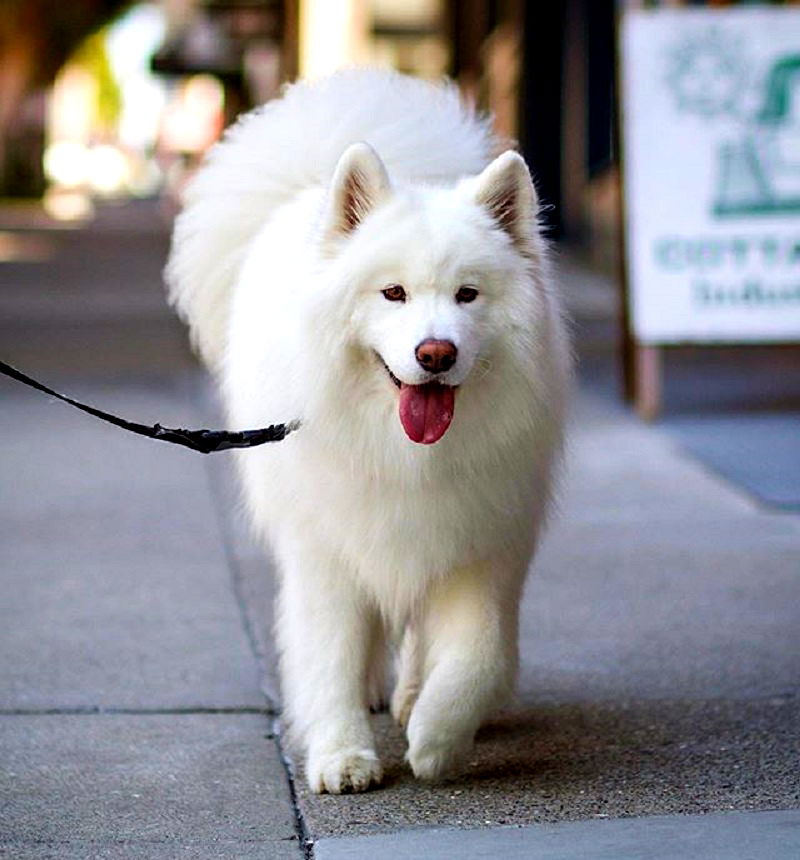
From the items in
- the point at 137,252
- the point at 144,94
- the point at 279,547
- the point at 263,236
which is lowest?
the point at 144,94

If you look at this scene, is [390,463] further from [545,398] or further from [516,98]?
[516,98]

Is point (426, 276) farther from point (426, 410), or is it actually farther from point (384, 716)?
point (384, 716)

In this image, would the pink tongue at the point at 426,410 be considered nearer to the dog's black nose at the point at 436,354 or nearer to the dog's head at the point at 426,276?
the dog's head at the point at 426,276

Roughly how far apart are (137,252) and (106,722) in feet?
72.4

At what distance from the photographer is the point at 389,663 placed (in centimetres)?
538

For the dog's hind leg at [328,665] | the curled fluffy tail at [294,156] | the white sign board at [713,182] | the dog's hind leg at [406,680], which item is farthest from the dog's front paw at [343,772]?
the white sign board at [713,182]

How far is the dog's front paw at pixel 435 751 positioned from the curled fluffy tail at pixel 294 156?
5.16 ft

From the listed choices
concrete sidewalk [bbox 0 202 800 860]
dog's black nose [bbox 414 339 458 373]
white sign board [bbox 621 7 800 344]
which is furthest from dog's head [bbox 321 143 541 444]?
white sign board [bbox 621 7 800 344]

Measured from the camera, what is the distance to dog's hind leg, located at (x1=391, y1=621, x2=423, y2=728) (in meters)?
4.91

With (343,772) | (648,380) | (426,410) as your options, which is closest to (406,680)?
(343,772)

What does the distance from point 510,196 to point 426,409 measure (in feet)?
1.93

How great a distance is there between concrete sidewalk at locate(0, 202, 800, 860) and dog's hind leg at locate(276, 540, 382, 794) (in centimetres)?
11

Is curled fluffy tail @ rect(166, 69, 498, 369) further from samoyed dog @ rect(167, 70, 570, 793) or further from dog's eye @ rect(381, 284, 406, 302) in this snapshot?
dog's eye @ rect(381, 284, 406, 302)

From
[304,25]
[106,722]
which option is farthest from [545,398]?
[304,25]
